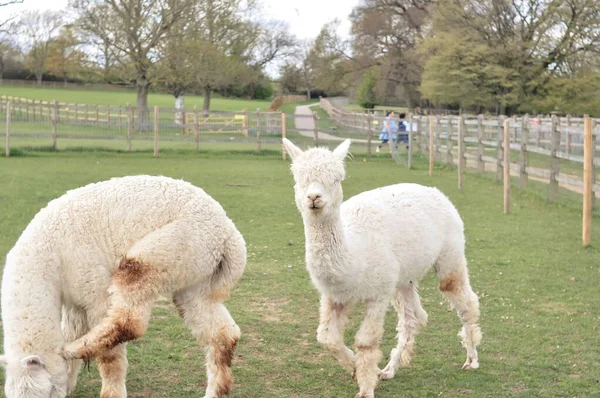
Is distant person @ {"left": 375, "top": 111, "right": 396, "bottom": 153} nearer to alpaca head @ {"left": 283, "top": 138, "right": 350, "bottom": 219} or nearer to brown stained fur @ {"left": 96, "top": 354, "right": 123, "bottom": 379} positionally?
alpaca head @ {"left": 283, "top": 138, "right": 350, "bottom": 219}

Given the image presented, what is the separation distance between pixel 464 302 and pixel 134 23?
1181 inches

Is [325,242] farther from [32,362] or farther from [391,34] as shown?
[391,34]

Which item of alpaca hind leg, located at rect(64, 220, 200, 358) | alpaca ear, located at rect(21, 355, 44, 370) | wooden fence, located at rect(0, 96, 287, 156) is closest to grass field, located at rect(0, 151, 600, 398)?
alpaca hind leg, located at rect(64, 220, 200, 358)

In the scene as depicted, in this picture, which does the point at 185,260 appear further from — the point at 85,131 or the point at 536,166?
the point at 85,131

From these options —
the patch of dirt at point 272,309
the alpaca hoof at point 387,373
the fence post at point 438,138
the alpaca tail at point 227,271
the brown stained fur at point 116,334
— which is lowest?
the alpaca hoof at point 387,373

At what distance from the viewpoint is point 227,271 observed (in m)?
4.37

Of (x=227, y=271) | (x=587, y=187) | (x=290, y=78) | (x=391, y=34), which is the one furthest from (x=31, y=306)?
(x=290, y=78)

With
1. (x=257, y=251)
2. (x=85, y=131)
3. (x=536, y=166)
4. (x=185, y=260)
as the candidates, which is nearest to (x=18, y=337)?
(x=185, y=260)

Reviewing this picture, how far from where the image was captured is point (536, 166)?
48.9ft

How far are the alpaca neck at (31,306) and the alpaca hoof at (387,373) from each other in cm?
222

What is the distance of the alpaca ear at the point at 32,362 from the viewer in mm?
3629

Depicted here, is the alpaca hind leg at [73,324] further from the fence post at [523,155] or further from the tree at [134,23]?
the tree at [134,23]

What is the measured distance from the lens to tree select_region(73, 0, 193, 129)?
3262 cm

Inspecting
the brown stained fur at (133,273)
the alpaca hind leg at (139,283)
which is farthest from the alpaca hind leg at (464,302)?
the brown stained fur at (133,273)
